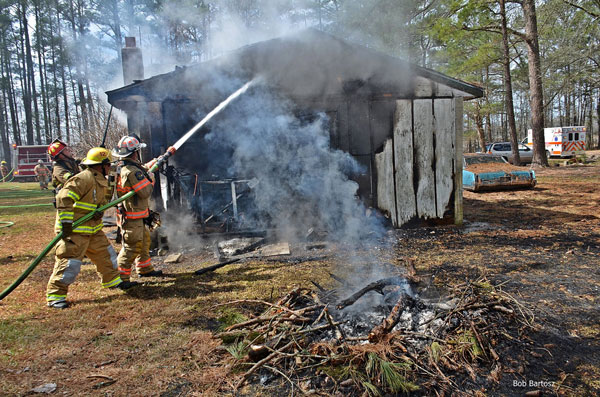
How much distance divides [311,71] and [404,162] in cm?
288

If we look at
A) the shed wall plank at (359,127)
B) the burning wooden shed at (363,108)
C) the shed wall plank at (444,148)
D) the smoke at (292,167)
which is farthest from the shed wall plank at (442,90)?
the smoke at (292,167)

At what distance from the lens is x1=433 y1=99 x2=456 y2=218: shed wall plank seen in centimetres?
762

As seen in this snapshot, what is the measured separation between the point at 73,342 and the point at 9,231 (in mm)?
7557

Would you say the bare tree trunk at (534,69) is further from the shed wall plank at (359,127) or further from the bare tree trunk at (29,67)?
the bare tree trunk at (29,67)

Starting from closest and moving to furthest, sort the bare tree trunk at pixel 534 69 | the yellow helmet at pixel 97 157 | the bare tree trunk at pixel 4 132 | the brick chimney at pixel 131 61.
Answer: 1. the yellow helmet at pixel 97 157
2. the brick chimney at pixel 131 61
3. the bare tree trunk at pixel 534 69
4. the bare tree trunk at pixel 4 132

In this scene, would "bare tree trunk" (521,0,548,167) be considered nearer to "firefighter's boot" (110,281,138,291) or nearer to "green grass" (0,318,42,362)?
"firefighter's boot" (110,281,138,291)

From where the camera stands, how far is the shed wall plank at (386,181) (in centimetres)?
763

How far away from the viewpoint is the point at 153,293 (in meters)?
4.66

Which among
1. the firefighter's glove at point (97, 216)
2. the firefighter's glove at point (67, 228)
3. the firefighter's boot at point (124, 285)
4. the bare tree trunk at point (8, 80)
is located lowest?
the firefighter's boot at point (124, 285)

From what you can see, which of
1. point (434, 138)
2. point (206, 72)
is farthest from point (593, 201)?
point (206, 72)

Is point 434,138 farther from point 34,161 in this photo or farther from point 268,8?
point 34,161

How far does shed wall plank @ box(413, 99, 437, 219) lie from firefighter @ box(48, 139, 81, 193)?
713 centimetres

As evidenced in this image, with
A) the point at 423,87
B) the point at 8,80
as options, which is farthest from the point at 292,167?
the point at 8,80

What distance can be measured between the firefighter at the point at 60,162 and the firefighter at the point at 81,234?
88.2 inches
